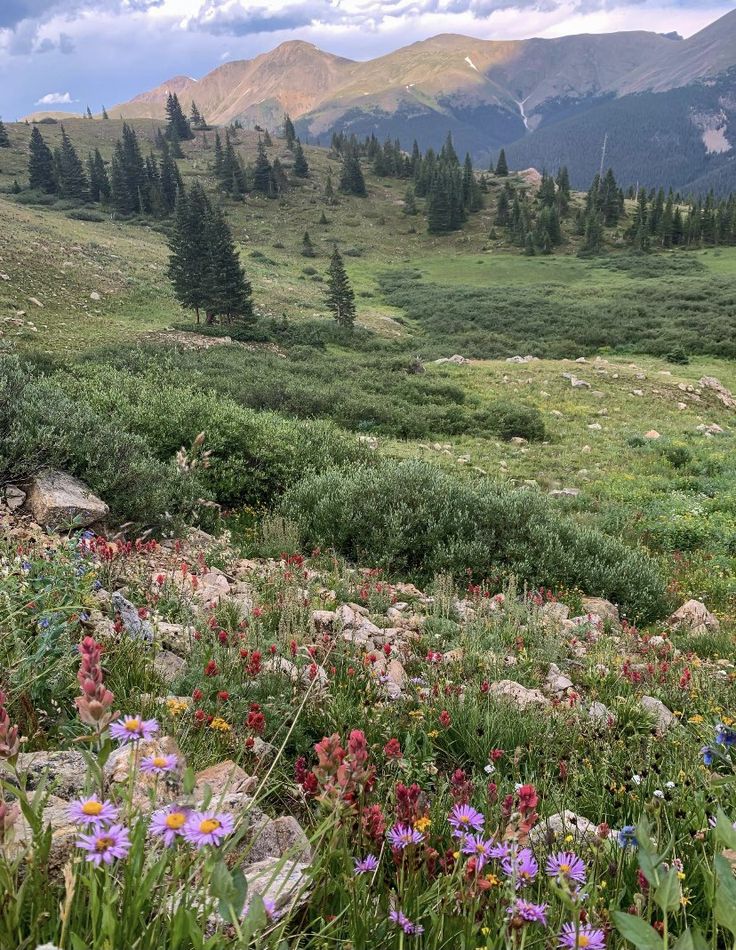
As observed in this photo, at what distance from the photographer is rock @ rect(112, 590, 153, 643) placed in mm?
3256

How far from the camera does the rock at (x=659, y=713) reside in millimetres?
3593

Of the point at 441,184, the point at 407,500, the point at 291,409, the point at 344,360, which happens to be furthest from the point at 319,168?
the point at 407,500

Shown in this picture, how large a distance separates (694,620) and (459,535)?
9.45 ft

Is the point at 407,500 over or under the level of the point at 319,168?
under

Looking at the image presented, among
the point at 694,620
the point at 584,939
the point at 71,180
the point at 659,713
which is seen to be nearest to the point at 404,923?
the point at 584,939

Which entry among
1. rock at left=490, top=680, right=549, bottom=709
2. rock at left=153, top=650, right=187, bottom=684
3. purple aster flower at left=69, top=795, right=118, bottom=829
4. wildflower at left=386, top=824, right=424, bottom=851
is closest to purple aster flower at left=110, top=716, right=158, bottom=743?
purple aster flower at left=69, top=795, right=118, bottom=829

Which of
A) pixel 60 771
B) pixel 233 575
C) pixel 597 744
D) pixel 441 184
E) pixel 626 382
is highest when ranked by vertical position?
pixel 441 184

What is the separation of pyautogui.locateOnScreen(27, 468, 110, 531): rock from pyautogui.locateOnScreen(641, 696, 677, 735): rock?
4792mm

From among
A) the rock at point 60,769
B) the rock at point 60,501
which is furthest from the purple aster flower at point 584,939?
the rock at point 60,501

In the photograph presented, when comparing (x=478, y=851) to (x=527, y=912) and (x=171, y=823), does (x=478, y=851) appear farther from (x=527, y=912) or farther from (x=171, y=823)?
(x=171, y=823)

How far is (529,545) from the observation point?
26.8ft

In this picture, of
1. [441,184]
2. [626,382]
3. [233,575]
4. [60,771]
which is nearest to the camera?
[60,771]

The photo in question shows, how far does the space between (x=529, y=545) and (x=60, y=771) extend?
23.0ft

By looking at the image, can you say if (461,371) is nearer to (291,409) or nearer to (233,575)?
(291,409)
